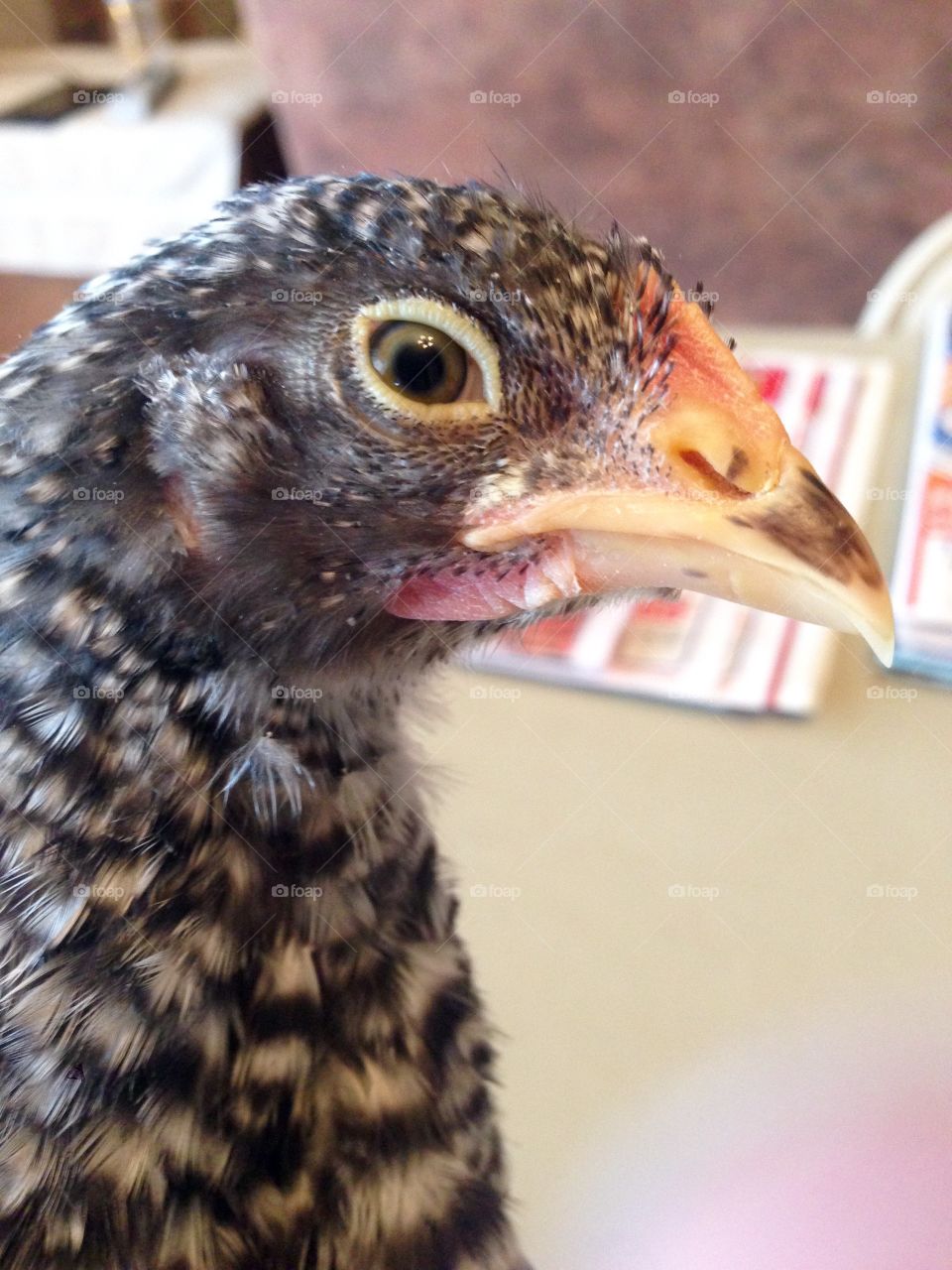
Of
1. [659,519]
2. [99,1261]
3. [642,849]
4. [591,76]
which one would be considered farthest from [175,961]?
[591,76]

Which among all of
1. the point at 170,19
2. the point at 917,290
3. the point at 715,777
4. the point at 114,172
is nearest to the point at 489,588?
the point at 715,777

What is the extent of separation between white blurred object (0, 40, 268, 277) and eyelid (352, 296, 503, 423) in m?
2.07

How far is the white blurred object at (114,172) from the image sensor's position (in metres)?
2.36

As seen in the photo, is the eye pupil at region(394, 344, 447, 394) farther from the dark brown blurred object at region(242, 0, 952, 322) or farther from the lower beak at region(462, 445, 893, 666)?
the dark brown blurred object at region(242, 0, 952, 322)

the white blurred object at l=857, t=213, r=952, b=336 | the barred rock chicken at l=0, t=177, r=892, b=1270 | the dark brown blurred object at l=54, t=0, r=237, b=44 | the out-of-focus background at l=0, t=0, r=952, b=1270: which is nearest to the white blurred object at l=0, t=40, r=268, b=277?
the dark brown blurred object at l=54, t=0, r=237, b=44

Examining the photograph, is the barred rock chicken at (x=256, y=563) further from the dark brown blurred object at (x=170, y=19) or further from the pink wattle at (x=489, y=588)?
the dark brown blurred object at (x=170, y=19)

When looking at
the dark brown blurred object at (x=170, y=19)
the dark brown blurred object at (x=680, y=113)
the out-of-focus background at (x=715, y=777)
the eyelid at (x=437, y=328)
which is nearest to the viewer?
the eyelid at (x=437, y=328)

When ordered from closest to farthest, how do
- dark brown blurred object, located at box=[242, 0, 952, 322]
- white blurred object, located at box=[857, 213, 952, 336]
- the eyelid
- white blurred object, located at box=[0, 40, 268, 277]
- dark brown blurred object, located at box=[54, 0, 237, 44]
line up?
the eyelid → white blurred object, located at box=[857, 213, 952, 336] → dark brown blurred object, located at box=[242, 0, 952, 322] → white blurred object, located at box=[0, 40, 268, 277] → dark brown blurred object, located at box=[54, 0, 237, 44]

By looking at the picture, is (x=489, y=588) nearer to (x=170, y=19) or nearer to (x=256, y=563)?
(x=256, y=563)

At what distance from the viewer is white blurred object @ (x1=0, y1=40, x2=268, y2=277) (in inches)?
92.7

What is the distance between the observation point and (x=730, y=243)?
6.29 ft

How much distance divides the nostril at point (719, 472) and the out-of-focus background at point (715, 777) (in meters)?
0.19

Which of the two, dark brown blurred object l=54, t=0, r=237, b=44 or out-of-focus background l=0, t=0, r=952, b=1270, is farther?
dark brown blurred object l=54, t=0, r=237, b=44

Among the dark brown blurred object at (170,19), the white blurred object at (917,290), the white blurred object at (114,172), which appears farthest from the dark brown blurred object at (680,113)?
the dark brown blurred object at (170,19)
